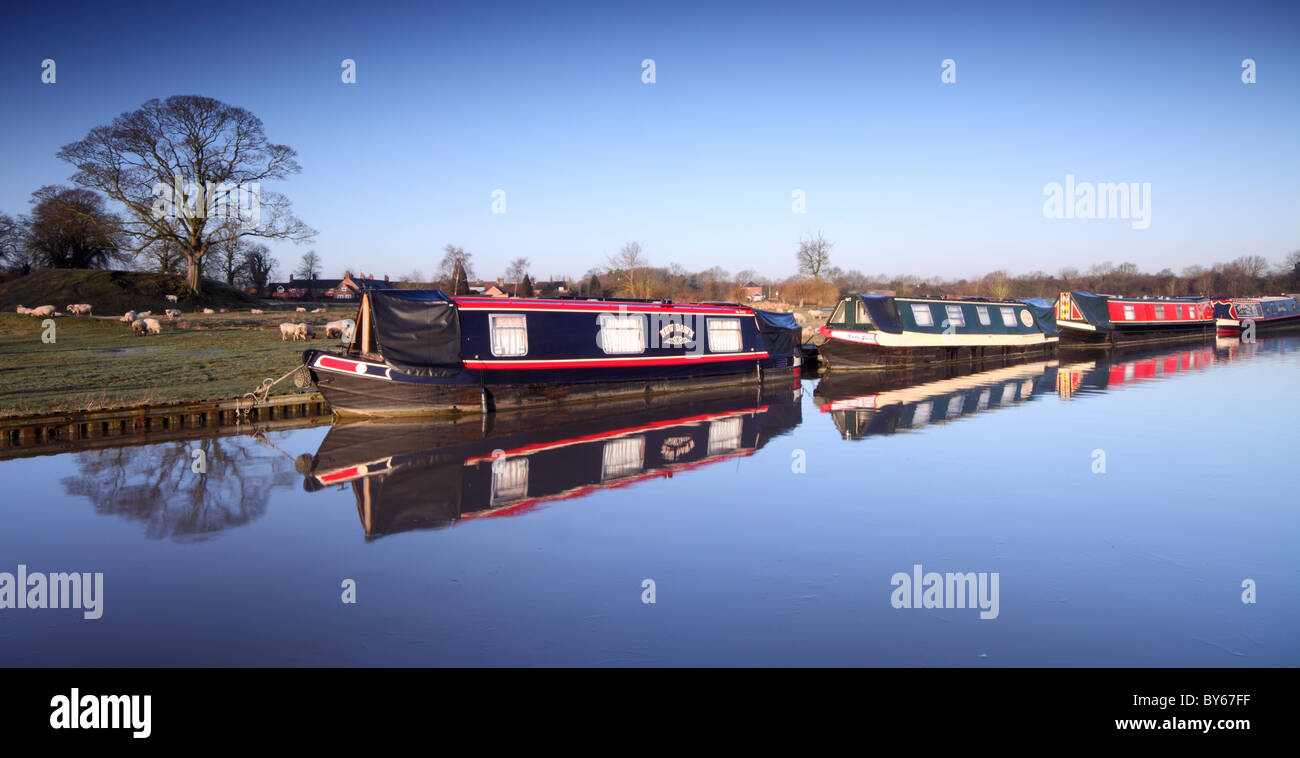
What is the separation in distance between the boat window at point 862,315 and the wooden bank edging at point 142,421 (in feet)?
54.9

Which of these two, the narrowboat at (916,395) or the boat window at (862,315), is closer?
the narrowboat at (916,395)

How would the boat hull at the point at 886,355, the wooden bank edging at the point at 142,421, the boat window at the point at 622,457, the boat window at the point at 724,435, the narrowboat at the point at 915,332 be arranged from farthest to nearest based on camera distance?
the boat hull at the point at 886,355 < the narrowboat at the point at 915,332 < the boat window at the point at 724,435 < the wooden bank edging at the point at 142,421 < the boat window at the point at 622,457

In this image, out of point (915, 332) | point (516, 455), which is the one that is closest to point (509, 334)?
point (516, 455)

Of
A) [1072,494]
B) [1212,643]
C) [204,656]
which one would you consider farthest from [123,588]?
[1072,494]

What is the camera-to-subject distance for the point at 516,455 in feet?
38.9

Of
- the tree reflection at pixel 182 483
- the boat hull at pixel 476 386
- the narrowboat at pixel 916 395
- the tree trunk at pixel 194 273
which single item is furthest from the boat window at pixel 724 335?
the tree trunk at pixel 194 273

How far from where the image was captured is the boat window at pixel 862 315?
24391mm

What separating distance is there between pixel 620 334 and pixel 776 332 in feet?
19.5

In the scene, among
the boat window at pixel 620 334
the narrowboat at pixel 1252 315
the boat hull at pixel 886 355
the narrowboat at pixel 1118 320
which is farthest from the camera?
the narrowboat at pixel 1252 315

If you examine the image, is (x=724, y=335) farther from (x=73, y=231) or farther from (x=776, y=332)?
(x=73, y=231)

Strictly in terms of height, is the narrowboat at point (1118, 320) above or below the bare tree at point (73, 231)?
below

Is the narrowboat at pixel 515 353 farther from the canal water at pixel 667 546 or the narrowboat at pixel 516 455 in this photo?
the canal water at pixel 667 546

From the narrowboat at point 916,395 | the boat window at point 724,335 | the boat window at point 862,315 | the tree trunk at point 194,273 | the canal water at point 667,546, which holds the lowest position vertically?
the canal water at point 667,546

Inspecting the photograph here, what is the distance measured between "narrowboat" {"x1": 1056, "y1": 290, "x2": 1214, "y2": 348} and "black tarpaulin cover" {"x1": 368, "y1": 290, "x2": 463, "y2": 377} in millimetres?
30795
